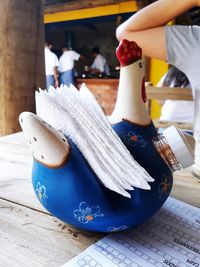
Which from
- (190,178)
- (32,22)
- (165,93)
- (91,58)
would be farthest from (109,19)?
(190,178)

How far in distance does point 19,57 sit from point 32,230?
28.5 inches

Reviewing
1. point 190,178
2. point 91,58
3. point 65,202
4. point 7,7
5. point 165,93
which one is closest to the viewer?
point 65,202

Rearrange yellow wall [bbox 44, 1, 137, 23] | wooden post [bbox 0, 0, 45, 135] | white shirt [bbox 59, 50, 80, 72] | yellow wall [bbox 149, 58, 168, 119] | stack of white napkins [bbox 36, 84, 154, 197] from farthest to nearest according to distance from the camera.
→ 1. white shirt [bbox 59, 50, 80, 72]
2. yellow wall [bbox 44, 1, 137, 23]
3. yellow wall [bbox 149, 58, 168, 119]
4. wooden post [bbox 0, 0, 45, 135]
5. stack of white napkins [bbox 36, 84, 154, 197]

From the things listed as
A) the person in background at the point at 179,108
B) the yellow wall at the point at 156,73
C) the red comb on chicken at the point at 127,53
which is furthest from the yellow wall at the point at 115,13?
the red comb on chicken at the point at 127,53

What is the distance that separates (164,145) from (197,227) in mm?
126

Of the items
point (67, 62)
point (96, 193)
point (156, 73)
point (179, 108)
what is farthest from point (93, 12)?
point (96, 193)

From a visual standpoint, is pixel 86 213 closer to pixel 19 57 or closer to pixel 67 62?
pixel 19 57

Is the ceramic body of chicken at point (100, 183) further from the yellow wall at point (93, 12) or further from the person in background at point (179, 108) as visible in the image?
the yellow wall at point (93, 12)

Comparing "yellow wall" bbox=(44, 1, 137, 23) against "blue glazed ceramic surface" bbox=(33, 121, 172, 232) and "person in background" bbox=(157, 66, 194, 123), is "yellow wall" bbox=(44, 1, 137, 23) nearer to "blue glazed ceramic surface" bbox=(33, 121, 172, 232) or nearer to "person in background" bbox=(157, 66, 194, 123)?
"person in background" bbox=(157, 66, 194, 123)

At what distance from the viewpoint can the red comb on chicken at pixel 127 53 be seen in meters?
0.34

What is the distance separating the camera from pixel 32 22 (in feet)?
3.14

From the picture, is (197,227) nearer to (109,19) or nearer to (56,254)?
(56,254)

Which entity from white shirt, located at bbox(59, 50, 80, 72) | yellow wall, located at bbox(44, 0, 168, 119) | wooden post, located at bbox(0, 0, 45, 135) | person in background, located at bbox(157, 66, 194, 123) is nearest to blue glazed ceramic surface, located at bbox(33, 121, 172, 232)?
wooden post, located at bbox(0, 0, 45, 135)

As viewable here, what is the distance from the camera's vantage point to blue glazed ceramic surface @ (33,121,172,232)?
0.30 meters
